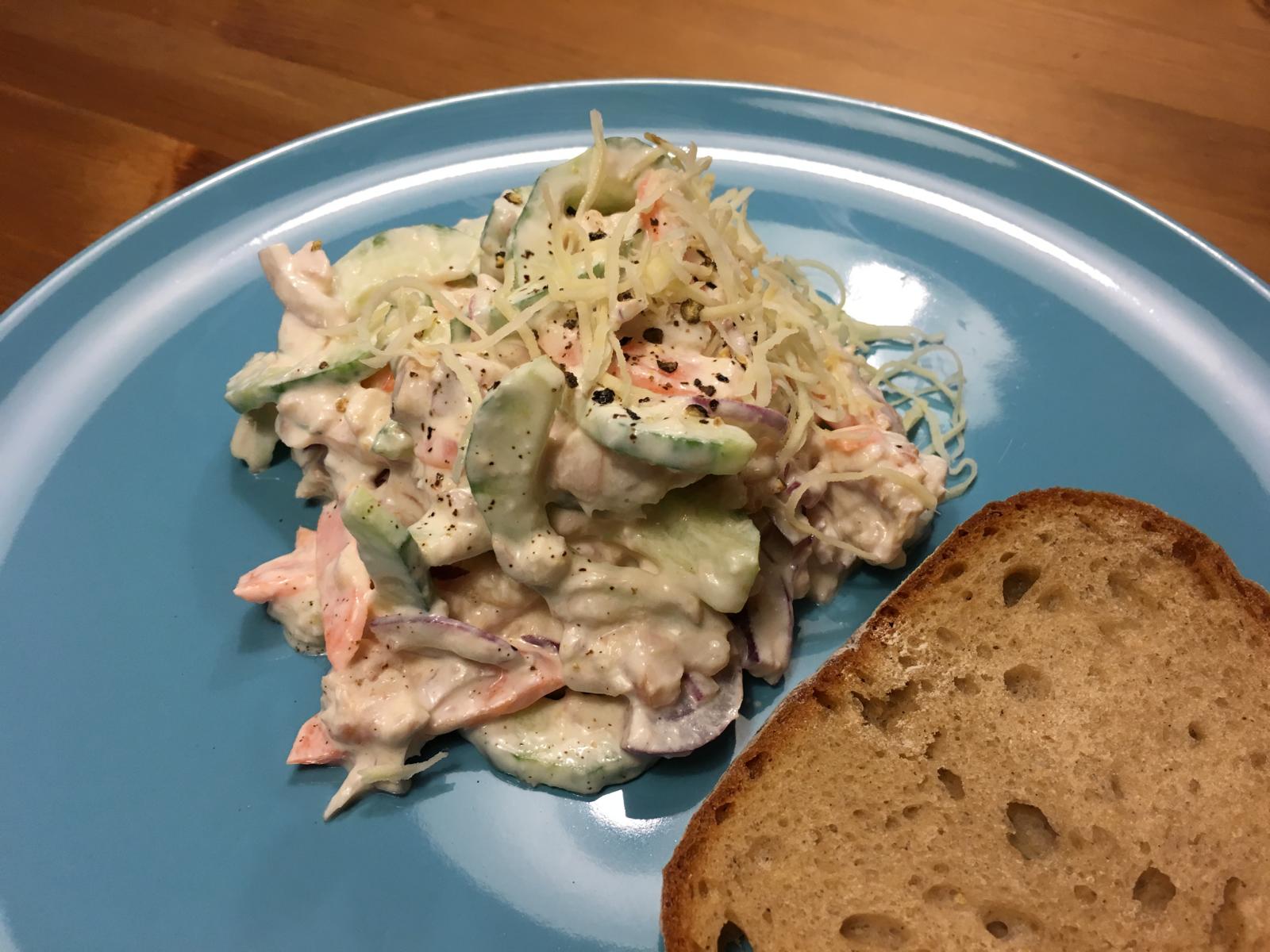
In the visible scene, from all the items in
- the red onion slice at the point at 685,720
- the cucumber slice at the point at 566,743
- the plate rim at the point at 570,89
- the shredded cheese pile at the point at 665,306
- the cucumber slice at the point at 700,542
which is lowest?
the cucumber slice at the point at 566,743

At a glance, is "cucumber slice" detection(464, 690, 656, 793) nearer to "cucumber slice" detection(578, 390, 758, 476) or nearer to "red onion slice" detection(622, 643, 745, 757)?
"red onion slice" detection(622, 643, 745, 757)

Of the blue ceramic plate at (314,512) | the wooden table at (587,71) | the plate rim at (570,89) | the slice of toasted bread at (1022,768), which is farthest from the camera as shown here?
the wooden table at (587,71)

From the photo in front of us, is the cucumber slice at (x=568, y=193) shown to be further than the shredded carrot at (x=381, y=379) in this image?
No

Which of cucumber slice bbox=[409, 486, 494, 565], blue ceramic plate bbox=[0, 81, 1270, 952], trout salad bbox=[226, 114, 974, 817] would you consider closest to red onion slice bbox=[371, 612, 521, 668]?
trout salad bbox=[226, 114, 974, 817]

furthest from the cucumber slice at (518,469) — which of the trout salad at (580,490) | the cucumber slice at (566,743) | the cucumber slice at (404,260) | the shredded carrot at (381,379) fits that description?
the cucumber slice at (404,260)

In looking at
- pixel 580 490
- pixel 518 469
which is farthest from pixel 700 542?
pixel 518 469

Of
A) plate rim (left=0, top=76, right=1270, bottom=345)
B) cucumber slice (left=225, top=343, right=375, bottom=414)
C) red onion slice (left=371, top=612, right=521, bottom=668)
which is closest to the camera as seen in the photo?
red onion slice (left=371, top=612, right=521, bottom=668)

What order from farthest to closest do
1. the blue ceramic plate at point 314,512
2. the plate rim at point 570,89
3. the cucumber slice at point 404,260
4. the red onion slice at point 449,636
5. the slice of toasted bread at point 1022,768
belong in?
1. the plate rim at point 570,89
2. the cucumber slice at point 404,260
3. the red onion slice at point 449,636
4. the blue ceramic plate at point 314,512
5. the slice of toasted bread at point 1022,768

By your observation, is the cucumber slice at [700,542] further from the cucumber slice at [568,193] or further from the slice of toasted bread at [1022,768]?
the cucumber slice at [568,193]
